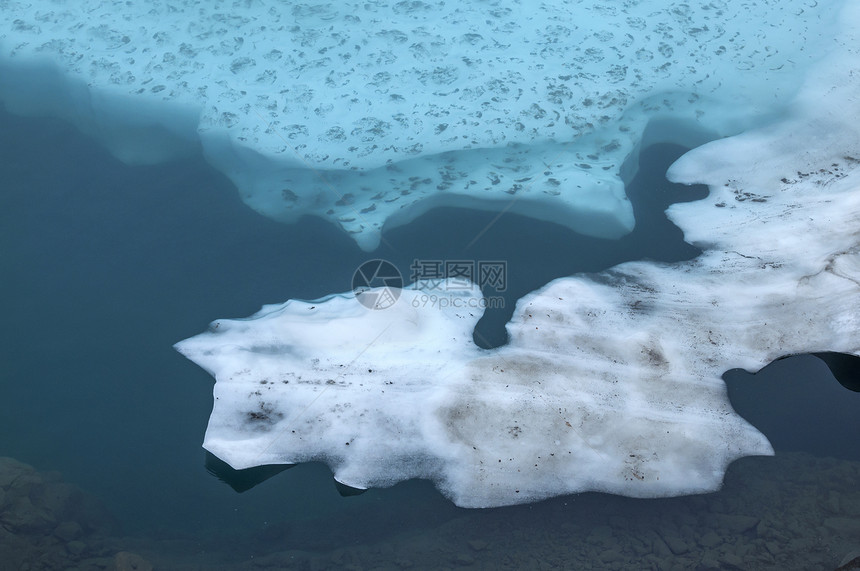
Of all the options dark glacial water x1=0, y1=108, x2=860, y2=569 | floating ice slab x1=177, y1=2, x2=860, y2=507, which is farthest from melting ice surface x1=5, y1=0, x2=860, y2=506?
dark glacial water x1=0, y1=108, x2=860, y2=569

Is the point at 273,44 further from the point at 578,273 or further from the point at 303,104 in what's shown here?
the point at 578,273

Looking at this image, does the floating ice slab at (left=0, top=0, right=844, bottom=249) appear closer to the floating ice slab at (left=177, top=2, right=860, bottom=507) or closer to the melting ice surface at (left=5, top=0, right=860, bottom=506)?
the melting ice surface at (left=5, top=0, right=860, bottom=506)

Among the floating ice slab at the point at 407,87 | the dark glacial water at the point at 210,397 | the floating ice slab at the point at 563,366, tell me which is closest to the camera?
the dark glacial water at the point at 210,397

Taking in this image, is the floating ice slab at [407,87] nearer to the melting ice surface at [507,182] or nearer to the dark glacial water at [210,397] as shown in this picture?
the melting ice surface at [507,182]

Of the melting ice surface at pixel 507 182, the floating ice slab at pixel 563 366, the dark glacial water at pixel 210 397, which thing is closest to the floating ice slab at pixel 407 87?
the melting ice surface at pixel 507 182

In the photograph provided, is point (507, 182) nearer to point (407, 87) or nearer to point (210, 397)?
point (407, 87)

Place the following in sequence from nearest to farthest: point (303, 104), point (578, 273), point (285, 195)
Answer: point (578, 273), point (285, 195), point (303, 104)

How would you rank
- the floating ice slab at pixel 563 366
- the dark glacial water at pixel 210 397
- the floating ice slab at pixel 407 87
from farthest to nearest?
1. the floating ice slab at pixel 407 87
2. the floating ice slab at pixel 563 366
3. the dark glacial water at pixel 210 397

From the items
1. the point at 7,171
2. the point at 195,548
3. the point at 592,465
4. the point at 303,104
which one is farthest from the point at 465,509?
the point at 7,171
